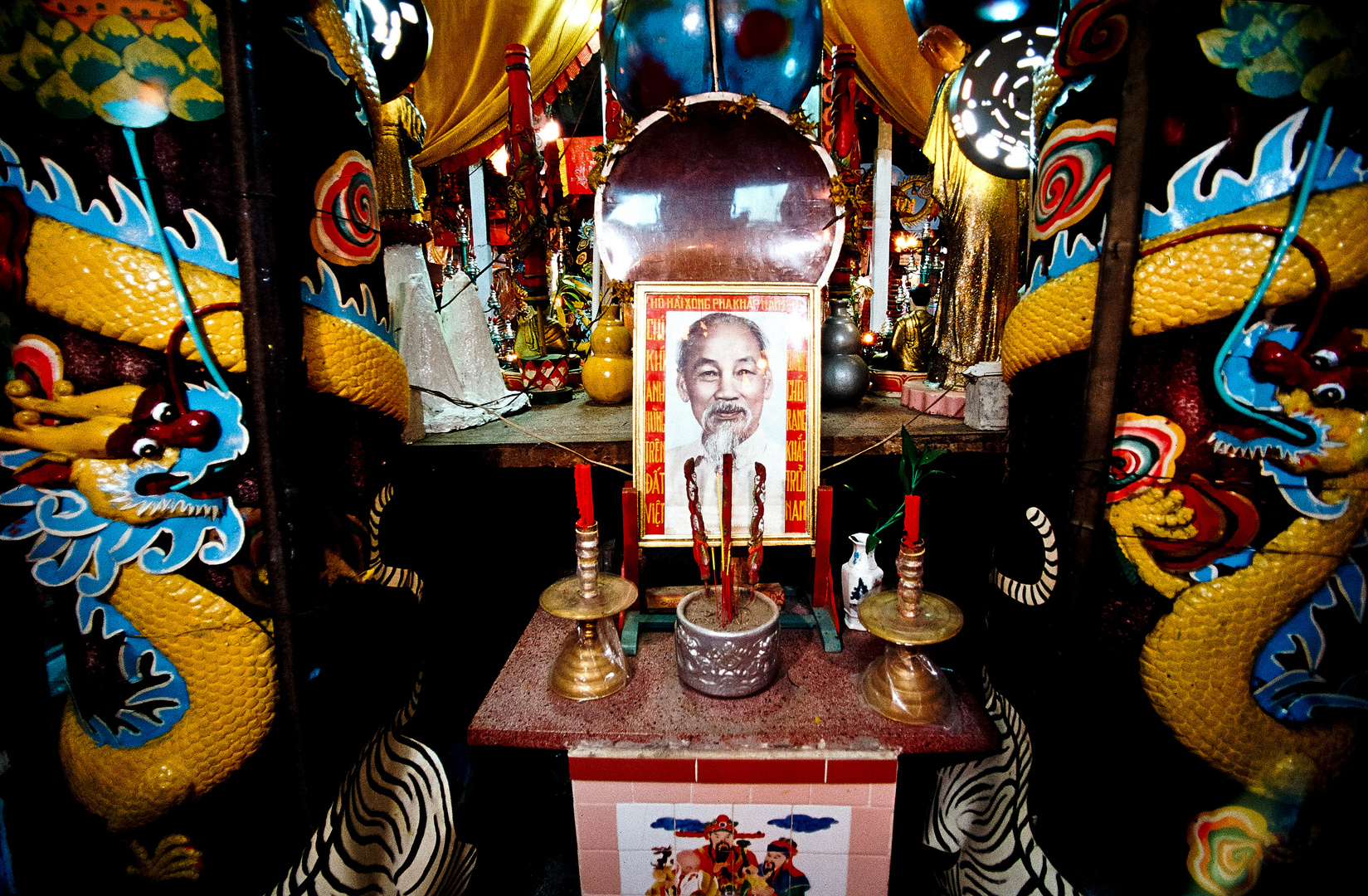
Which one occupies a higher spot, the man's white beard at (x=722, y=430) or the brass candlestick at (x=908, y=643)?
the man's white beard at (x=722, y=430)

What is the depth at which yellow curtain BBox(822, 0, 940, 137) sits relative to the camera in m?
3.58

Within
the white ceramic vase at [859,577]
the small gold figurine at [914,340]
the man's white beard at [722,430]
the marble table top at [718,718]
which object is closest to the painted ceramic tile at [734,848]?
the marble table top at [718,718]

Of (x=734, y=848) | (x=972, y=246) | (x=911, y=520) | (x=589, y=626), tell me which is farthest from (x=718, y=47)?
(x=734, y=848)

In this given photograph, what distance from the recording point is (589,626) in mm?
1551

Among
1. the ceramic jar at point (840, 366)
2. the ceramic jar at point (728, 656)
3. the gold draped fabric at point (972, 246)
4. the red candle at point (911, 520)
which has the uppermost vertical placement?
the gold draped fabric at point (972, 246)

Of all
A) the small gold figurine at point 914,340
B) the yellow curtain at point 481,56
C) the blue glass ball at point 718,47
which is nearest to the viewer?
the blue glass ball at point 718,47

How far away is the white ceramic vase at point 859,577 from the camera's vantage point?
1.81 meters

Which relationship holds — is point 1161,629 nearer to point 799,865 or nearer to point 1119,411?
point 1119,411

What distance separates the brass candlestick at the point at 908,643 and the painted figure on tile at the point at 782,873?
44 cm

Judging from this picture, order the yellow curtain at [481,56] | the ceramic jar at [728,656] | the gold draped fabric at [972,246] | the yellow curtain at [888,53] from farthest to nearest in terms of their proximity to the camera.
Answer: the yellow curtain at [888,53]
the yellow curtain at [481,56]
the gold draped fabric at [972,246]
the ceramic jar at [728,656]

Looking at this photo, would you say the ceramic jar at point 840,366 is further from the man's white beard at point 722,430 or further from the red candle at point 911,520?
the red candle at point 911,520

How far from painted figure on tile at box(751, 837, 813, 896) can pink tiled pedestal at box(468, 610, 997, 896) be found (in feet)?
0.08

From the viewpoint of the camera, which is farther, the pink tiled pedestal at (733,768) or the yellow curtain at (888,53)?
the yellow curtain at (888,53)

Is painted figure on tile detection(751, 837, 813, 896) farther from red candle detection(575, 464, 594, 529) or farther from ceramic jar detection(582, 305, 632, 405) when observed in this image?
ceramic jar detection(582, 305, 632, 405)
